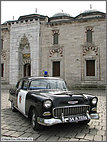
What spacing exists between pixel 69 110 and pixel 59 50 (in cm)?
1520

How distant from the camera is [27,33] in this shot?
63.7 ft

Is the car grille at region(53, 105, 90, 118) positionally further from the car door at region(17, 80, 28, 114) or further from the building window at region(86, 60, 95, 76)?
the building window at region(86, 60, 95, 76)

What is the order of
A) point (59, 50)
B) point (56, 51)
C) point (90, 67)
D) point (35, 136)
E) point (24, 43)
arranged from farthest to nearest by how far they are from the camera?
point (24, 43), point (56, 51), point (59, 50), point (90, 67), point (35, 136)

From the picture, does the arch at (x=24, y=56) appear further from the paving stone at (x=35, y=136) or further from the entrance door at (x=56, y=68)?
the paving stone at (x=35, y=136)

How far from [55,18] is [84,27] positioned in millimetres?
7798

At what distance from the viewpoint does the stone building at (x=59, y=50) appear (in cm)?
1711

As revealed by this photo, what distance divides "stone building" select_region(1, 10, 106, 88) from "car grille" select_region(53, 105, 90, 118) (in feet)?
43.4

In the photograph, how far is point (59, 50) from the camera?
60.6ft

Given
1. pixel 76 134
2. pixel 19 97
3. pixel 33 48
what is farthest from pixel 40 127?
pixel 33 48

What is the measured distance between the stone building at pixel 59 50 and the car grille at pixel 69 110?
1322 cm

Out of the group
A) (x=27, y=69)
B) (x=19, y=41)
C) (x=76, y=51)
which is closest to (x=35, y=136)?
(x=76, y=51)

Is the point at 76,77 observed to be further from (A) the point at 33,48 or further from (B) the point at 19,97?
(B) the point at 19,97

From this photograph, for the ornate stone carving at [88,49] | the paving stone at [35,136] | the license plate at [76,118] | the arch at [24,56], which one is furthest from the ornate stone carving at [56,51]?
the paving stone at [35,136]

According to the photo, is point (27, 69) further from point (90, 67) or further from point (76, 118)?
point (76, 118)
